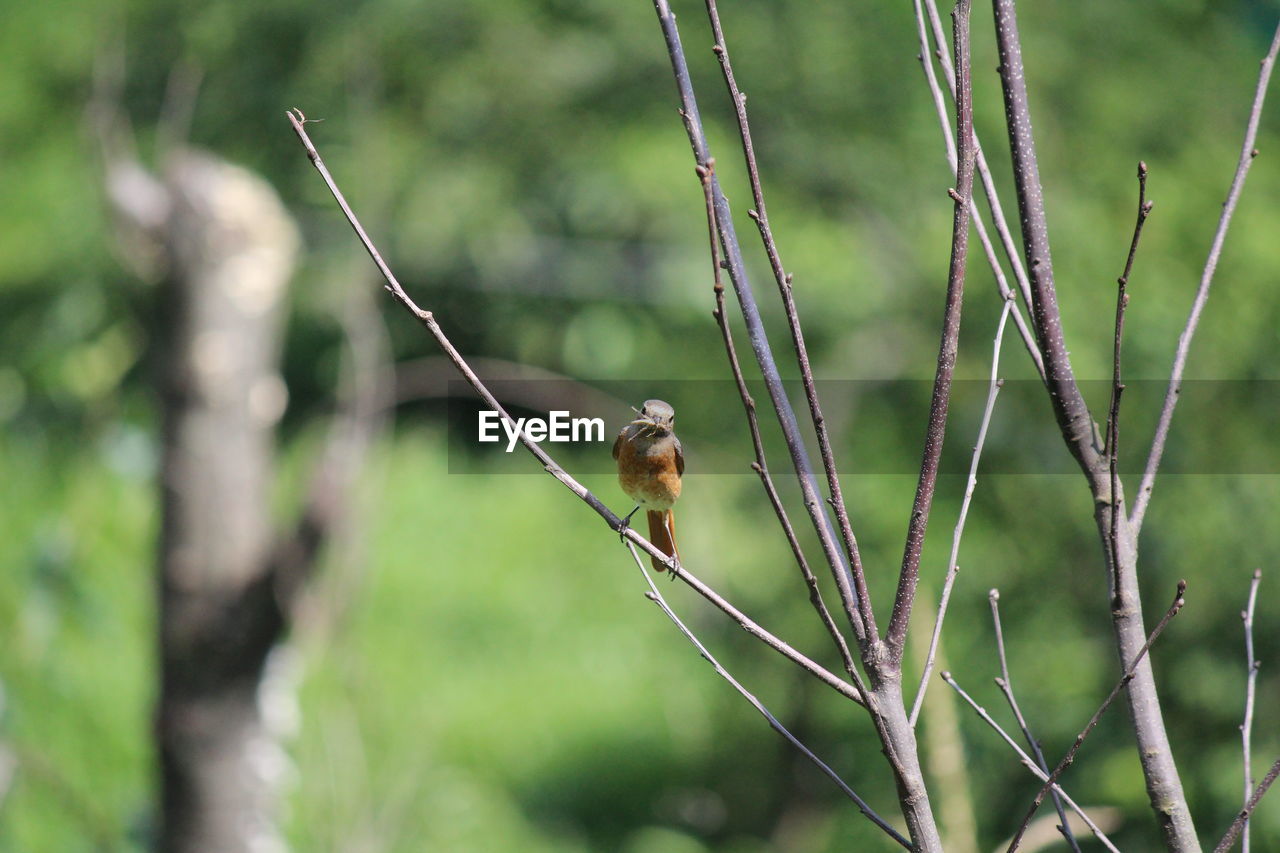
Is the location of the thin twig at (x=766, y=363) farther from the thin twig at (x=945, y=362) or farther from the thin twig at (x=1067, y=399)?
the thin twig at (x=1067, y=399)

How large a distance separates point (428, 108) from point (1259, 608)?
2927mm

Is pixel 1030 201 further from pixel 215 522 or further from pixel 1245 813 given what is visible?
pixel 215 522

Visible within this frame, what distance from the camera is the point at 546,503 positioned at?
6.24m

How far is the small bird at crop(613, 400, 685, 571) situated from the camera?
1.41 meters

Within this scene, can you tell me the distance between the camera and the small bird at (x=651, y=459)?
1.41 metres

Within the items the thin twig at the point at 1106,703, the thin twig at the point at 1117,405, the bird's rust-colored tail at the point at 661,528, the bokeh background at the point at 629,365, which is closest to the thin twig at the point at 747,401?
the thin twig at the point at 1106,703

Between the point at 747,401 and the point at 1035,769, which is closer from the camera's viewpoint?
the point at 747,401

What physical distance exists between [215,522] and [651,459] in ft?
7.84

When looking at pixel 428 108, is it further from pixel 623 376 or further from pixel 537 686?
pixel 537 686

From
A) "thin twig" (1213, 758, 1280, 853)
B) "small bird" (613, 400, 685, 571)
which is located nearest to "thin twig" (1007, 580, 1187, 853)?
"thin twig" (1213, 758, 1280, 853)

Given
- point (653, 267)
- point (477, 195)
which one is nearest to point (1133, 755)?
point (653, 267)

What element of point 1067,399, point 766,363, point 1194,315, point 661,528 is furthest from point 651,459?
point 1194,315

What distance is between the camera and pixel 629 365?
4.25m

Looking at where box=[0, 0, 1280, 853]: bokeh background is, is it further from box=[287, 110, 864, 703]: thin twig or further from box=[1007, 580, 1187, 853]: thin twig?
box=[287, 110, 864, 703]: thin twig
